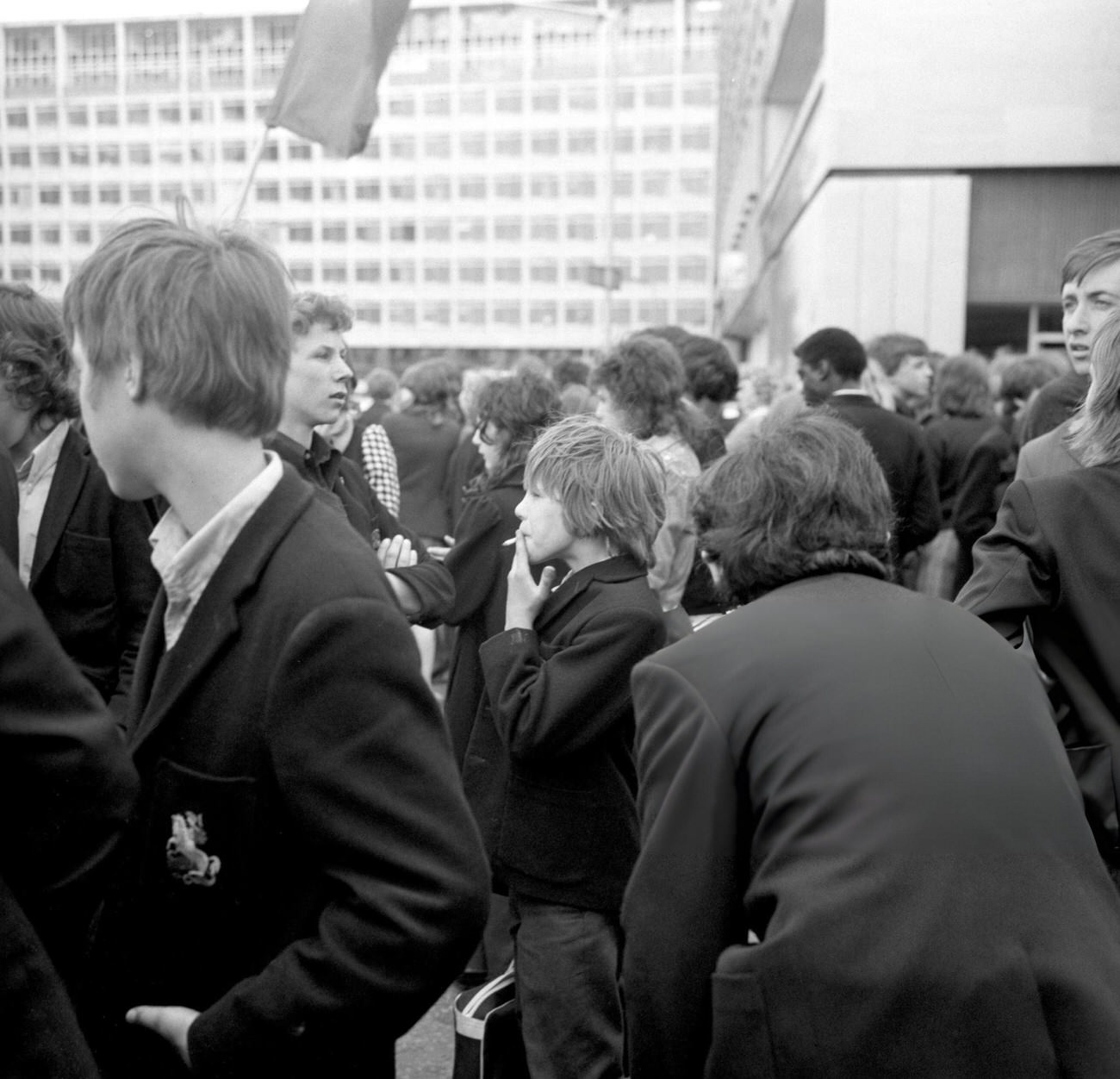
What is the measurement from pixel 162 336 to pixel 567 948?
2.10 metres

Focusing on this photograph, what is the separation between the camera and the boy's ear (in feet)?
6.16

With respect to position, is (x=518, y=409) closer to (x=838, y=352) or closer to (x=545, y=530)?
(x=545, y=530)

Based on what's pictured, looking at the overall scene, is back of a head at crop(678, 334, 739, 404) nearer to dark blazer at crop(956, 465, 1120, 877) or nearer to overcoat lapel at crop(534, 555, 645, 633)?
overcoat lapel at crop(534, 555, 645, 633)

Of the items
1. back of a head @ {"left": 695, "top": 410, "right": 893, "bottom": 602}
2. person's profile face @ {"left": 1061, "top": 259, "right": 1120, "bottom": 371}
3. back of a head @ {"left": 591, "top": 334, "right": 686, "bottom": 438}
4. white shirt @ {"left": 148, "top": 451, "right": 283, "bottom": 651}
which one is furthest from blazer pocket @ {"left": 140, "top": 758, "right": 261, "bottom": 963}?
back of a head @ {"left": 591, "top": 334, "right": 686, "bottom": 438}

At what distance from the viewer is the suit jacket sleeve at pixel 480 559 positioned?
15.0ft

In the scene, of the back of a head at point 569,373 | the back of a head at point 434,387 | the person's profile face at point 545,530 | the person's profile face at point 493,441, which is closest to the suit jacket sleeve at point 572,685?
the person's profile face at point 545,530

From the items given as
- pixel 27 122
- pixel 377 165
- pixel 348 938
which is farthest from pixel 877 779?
pixel 27 122

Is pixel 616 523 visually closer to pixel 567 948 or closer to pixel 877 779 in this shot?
pixel 567 948

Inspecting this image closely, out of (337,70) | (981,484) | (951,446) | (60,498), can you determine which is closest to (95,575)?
(60,498)

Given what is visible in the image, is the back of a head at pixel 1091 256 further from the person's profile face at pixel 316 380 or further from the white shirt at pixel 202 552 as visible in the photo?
the white shirt at pixel 202 552

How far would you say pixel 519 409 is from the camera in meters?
5.19

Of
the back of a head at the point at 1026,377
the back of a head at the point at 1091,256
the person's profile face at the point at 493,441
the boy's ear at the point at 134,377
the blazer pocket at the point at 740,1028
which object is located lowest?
the blazer pocket at the point at 740,1028

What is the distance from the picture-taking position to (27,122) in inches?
4104

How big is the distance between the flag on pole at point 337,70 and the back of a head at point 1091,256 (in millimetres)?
3395
